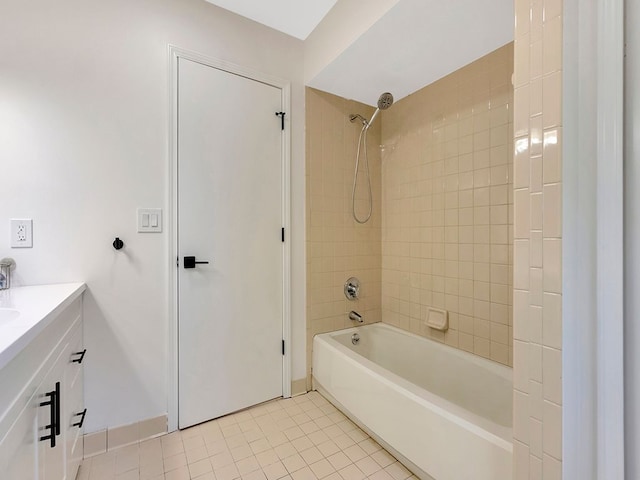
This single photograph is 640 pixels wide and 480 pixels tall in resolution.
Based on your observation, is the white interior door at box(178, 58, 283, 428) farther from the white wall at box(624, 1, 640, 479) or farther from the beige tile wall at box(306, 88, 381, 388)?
the white wall at box(624, 1, 640, 479)

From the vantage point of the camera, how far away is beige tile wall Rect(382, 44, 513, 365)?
A: 1.65 meters

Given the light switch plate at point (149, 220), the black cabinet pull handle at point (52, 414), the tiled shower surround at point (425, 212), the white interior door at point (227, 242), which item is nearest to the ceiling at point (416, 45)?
the tiled shower surround at point (425, 212)

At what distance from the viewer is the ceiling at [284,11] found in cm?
174

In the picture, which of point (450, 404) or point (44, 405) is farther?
point (450, 404)

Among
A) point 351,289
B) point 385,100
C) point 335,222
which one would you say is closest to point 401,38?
point 385,100

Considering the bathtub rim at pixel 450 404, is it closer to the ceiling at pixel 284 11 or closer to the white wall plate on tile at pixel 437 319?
the white wall plate on tile at pixel 437 319

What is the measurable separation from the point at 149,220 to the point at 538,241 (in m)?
1.72

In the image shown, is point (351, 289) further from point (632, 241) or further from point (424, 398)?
point (632, 241)

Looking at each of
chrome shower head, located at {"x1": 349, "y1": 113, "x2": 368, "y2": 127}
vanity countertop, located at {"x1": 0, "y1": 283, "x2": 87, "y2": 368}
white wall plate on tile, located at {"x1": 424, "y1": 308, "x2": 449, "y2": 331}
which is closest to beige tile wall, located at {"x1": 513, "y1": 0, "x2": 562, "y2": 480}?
white wall plate on tile, located at {"x1": 424, "y1": 308, "x2": 449, "y2": 331}

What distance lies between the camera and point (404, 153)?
225 cm

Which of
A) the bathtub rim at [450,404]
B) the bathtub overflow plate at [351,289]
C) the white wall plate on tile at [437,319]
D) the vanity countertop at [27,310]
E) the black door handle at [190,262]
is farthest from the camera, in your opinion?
the bathtub overflow plate at [351,289]

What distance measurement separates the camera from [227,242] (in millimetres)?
1798

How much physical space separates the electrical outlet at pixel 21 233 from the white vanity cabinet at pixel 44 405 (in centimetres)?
35

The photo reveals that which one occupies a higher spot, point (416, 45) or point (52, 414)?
point (416, 45)
